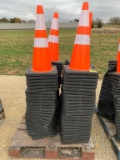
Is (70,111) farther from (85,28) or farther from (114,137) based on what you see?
(85,28)

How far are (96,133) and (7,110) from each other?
2100mm

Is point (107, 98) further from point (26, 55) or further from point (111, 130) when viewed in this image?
point (26, 55)

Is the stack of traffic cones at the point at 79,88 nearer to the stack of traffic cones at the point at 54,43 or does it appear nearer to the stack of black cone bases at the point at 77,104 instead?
the stack of black cone bases at the point at 77,104

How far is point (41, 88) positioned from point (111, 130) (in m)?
1.56

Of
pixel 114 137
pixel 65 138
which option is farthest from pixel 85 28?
pixel 114 137

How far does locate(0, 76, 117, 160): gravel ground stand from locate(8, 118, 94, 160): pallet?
0.60ft

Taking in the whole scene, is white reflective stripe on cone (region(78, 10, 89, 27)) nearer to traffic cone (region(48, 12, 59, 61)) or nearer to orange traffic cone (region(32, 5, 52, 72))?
orange traffic cone (region(32, 5, 52, 72))

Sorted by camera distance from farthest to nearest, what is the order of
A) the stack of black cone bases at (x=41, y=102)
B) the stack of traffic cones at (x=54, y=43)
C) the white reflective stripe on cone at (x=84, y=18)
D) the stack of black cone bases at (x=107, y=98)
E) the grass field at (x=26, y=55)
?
the grass field at (x=26, y=55)
the stack of black cone bases at (x=107, y=98)
the stack of traffic cones at (x=54, y=43)
the stack of black cone bases at (x=41, y=102)
the white reflective stripe on cone at (x=84, y=18)

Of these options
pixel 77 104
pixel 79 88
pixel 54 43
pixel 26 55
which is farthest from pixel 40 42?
pixel 26 55

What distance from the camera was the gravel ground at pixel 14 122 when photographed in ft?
9.79

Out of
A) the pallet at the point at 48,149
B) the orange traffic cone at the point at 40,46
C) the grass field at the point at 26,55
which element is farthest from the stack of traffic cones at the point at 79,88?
the grass field at the point at 26,55

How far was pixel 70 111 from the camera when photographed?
2.75 meters

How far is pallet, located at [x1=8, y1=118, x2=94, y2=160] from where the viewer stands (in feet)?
9.18

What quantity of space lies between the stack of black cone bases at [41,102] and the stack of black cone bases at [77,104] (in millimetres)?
175
